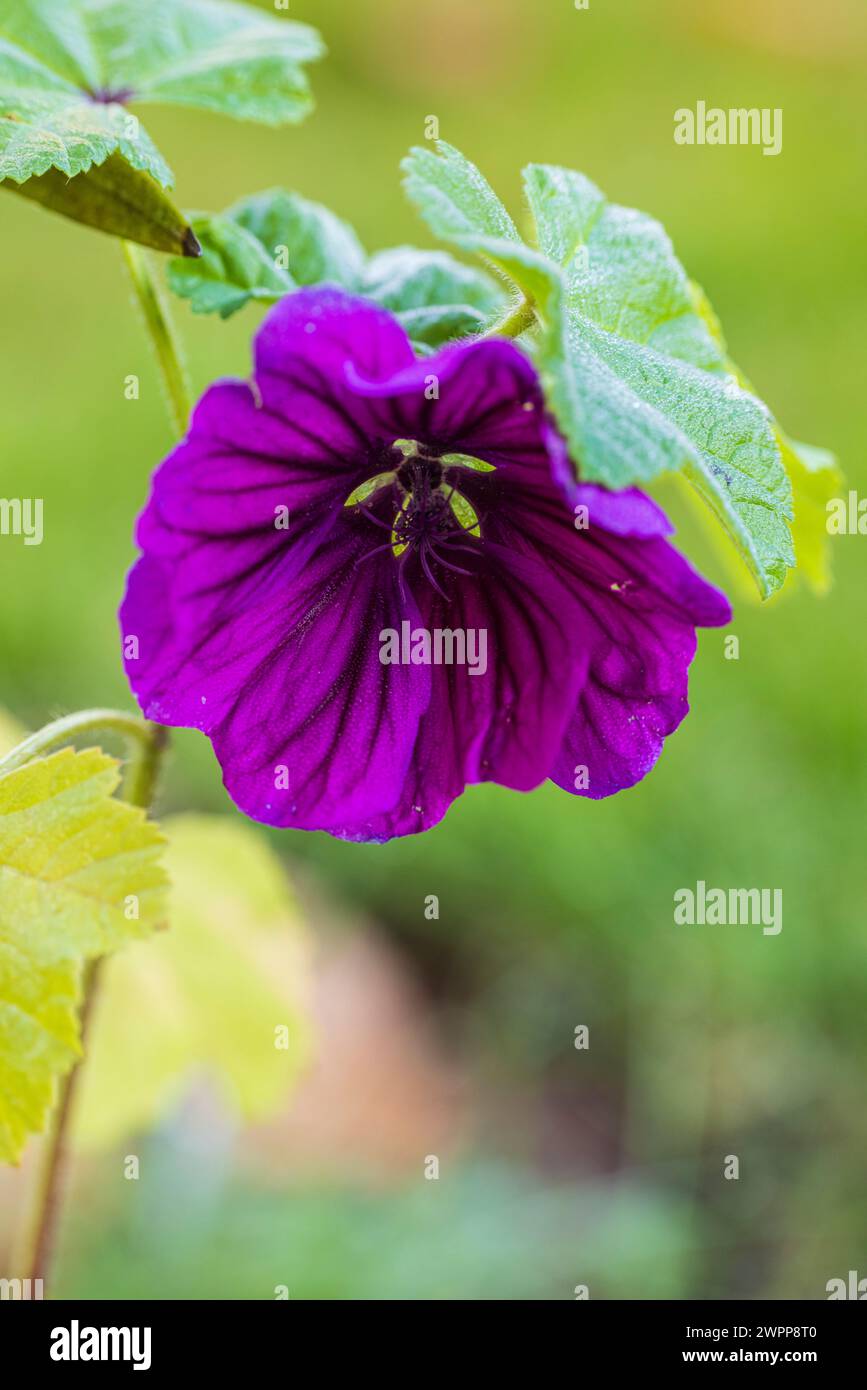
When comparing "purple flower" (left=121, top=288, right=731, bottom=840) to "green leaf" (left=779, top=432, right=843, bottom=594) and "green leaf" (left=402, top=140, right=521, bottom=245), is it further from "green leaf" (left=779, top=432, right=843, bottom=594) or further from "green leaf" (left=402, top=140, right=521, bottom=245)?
"green leaf" (left=779, top=432, right=843, bottom=594)

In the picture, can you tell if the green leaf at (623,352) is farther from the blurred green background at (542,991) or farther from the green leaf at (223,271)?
the blurred green background at (542,991)

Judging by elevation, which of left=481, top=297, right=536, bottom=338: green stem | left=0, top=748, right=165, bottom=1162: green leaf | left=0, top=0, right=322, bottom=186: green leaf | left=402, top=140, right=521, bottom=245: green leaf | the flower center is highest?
left=0, top=0, right=322, bottom=186: green leaf

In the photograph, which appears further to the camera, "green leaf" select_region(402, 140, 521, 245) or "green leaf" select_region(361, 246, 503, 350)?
"green leaf" select_region(361, 246, 503, 350)

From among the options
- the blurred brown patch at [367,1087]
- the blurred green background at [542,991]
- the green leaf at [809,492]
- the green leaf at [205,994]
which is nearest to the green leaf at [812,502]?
the green leaf at [809,492]

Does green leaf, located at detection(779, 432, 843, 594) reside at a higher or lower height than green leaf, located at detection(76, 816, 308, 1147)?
higher

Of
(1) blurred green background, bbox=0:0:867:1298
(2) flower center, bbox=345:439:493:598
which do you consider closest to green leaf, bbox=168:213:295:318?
(2) flower center, bbox=345:439:493:598
